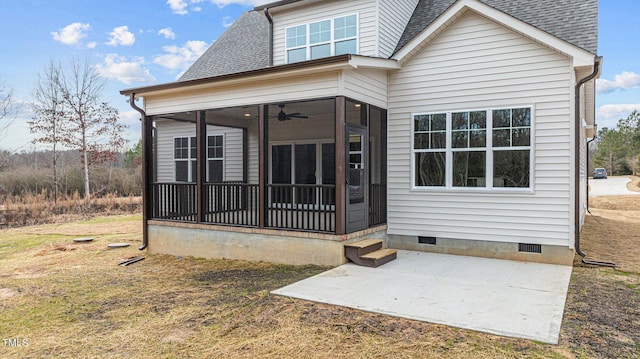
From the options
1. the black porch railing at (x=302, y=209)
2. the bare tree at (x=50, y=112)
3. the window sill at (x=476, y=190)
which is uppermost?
the bare tree at (x=50, y=112)

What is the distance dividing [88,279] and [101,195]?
15341mm

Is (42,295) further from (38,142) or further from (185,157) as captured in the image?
(38,142)

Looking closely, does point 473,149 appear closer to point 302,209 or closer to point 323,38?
point 302,209

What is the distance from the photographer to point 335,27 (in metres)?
8.95

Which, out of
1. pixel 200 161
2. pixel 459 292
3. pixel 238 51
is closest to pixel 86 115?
pixel 238 51

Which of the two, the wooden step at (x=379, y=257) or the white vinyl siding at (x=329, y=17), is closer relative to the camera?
the wooden step at (x=379, y=257)

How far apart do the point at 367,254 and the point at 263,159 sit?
8.38 feet

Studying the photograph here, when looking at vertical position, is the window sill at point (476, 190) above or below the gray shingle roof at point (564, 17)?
below

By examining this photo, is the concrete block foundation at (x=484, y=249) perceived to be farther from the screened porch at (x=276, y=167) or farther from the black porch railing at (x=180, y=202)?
the black porch railing at (x=180, y=202)

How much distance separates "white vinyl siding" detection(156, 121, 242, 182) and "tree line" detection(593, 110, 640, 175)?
47.4 meters

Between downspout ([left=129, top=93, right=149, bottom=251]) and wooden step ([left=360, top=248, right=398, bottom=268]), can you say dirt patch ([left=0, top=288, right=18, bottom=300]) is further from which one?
wooden step ([left=360, top=248, right=398, bottom=268])

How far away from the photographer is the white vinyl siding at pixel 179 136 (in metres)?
11.8

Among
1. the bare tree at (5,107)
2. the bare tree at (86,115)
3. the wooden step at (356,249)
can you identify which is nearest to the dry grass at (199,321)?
the wooden step at (356,249)

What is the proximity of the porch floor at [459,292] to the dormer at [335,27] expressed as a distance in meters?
4.54
